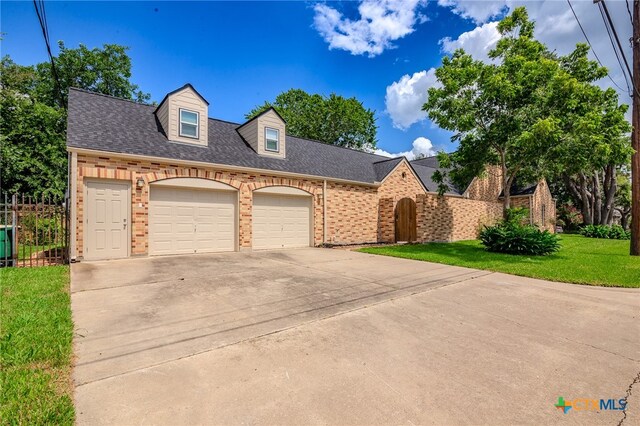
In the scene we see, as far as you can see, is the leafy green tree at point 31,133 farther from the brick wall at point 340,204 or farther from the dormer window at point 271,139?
the dormer window at point 271,139

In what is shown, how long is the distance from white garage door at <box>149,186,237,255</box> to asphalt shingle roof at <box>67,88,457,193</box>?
1325 mm

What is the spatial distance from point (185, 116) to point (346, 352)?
11299 millimetres

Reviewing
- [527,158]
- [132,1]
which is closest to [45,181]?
[132,1]

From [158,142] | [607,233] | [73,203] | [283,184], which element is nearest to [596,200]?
[607,233]

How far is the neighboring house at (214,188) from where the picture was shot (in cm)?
930

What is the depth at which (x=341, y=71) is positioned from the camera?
2038cm

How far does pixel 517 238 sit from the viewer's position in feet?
39.3

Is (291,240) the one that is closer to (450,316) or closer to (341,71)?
(450,316)

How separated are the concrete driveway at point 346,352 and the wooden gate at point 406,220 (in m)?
9.28

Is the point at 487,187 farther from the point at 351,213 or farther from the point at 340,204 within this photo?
the point at 340,204

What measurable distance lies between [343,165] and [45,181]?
60.0 feet

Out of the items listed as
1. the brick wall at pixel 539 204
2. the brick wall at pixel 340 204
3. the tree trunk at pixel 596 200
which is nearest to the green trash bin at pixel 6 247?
the brick wall at pixel 340 204

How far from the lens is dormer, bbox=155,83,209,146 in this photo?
11.3m

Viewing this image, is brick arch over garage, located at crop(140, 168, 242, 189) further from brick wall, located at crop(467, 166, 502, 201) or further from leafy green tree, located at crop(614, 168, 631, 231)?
leafy green tree, located at crop(614, 168, 631, 231)
